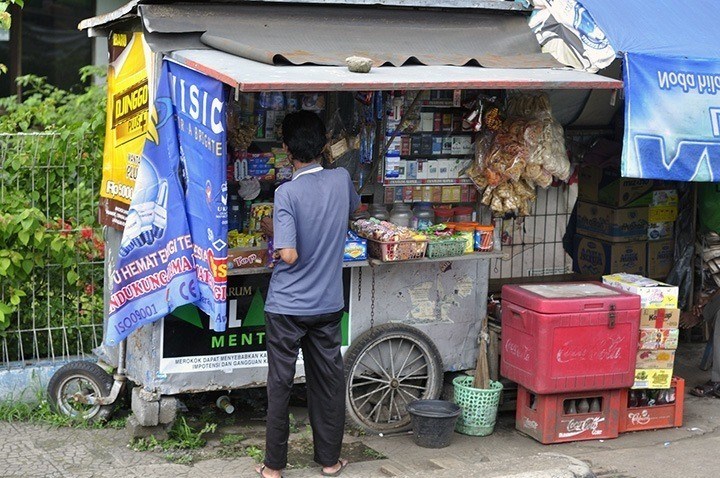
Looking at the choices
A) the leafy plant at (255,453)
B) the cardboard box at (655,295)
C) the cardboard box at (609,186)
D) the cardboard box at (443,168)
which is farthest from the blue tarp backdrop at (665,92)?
the leafy plant at (255,453)

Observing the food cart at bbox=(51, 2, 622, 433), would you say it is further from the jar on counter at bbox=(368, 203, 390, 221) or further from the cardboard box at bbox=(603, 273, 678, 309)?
the cardboard box at bbox=(603, 273, 678, 309)

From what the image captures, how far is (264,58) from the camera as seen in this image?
19.2 ft

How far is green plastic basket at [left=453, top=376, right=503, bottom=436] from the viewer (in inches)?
273

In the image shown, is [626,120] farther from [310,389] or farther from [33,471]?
[33,471]

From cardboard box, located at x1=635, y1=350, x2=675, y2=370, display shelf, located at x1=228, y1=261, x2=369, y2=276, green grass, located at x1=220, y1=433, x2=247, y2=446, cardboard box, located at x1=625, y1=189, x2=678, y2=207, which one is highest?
cardboard box, located at x1=625, y1=189, x2=678, y2=207

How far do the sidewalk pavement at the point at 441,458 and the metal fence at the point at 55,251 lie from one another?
0.68 meters

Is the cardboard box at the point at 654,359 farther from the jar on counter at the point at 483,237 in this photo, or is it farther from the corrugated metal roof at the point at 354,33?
the corrugated metal roof at the point at 354,33

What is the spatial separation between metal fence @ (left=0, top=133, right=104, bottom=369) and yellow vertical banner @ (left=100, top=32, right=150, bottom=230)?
365 mm

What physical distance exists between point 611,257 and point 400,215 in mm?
2519

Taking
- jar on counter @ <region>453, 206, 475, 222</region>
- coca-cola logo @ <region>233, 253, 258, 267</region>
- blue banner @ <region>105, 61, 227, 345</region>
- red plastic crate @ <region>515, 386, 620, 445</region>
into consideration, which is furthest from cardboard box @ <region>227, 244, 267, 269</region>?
red plastic crate @ <region>515, 386, 620, 445</region>

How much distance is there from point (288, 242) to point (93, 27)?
2348mm

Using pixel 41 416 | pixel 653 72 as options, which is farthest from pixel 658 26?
pixel 41 416

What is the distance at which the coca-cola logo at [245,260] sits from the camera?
20.7 feet

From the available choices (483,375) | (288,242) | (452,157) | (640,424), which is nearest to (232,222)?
(288,242)
